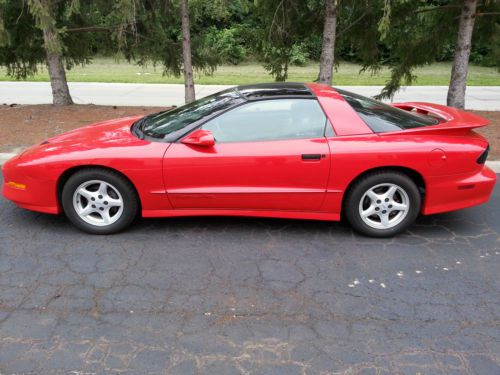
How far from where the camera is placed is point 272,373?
2490mm

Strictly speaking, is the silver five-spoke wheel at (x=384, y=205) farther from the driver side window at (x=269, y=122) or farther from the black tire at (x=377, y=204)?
the driver side window at (x=269, y=122)

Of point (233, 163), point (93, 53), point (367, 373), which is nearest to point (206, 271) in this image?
point (233, 163)

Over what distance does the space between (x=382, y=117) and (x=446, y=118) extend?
0.71 meters

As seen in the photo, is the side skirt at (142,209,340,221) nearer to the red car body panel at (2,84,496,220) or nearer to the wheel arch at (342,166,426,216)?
the red car body panel at (2,84,496,220)

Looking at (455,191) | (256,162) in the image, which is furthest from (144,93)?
(455,191)

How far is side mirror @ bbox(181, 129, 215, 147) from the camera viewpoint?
12.7 ft

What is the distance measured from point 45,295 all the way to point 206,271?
3.66 ft

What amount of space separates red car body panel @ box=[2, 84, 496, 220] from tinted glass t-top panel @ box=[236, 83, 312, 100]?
0.30m

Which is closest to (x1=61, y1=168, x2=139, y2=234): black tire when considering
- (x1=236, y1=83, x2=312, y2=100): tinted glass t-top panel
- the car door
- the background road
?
the car door

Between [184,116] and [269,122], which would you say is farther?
[184,116]

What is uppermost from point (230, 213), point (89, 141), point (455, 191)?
point (89, 141)

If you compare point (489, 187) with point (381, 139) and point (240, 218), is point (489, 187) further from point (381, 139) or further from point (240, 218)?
point (240, 218)

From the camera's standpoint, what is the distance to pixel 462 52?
28.2 ft

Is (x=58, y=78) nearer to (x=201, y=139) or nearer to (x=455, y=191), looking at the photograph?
(x=201, y=139)
